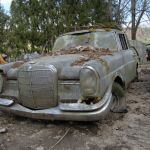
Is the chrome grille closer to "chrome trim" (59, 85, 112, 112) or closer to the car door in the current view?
"chrome trim" (59, 85, 112, 112)

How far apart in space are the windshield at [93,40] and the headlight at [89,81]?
6.28 feet

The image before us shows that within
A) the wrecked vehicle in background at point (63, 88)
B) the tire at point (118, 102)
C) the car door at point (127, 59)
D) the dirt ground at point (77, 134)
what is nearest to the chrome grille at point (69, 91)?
the wrecked vehicle in background at point (63, 88)

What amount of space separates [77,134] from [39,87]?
0.96m

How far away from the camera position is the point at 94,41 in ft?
19.7

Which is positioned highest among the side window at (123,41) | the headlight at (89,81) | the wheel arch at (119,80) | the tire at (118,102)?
the side window at (123,41)

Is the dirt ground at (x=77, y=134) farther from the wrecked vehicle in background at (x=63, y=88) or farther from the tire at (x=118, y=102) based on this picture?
the wrecked vehicle in background at (x=63, y=88)

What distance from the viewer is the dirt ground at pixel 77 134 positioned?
13.0 ft

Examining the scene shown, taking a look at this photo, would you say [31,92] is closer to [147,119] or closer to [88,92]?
[88,92]

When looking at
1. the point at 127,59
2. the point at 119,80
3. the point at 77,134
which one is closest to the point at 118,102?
the point at 119,80

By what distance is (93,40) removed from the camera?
237 inches

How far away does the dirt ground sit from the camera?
13.0ft

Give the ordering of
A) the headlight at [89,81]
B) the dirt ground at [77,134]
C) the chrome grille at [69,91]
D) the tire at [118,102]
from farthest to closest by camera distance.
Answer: the tire at [118,102] < the chrome grille at [69,91] < the headlight at [89,81] < the dirt ground at [77,134]

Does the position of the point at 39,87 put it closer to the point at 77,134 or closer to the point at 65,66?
the point at 65,66

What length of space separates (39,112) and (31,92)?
361mm
